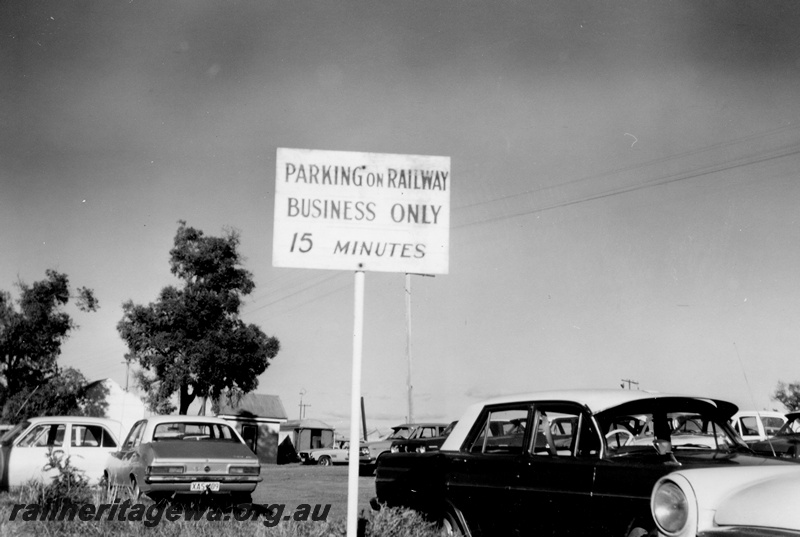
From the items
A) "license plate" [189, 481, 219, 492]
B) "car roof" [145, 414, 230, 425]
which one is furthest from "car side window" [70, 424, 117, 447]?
"license plate" [189, 481, 219, 492]

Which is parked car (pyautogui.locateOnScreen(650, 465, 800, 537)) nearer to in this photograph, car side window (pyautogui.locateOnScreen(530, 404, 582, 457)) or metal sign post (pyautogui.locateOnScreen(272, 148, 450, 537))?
car side window (pyautogui.locateOnScreen(530, 404, 582, 457))

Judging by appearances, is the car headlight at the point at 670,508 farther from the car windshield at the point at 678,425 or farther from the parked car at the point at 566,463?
the car windshield at the point at 678,425

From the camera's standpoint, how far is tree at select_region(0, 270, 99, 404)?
123ft

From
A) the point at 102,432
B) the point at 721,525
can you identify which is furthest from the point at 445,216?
the point at 102,432

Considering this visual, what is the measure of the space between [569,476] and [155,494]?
674cm

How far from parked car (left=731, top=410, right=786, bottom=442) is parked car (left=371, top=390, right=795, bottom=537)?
13.6 metres

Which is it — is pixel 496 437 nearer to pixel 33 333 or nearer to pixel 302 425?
pixel 33 333

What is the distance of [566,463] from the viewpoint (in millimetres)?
5426

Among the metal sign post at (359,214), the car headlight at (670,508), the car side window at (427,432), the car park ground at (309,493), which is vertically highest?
the metal sign post at (359,214)

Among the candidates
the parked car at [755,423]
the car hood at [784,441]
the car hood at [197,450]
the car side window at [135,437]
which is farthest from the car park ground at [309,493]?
the parked car at [755,423]

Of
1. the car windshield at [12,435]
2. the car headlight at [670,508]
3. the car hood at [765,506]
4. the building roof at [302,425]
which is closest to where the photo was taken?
the car hood at [765,506]

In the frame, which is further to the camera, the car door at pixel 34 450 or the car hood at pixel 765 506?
the car door at pixel 34 450

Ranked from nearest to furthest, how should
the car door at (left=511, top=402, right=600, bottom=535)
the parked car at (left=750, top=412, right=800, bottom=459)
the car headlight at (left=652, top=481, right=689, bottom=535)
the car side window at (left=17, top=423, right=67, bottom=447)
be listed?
the car headlight at (left=652, top=481, right=689, bottom=535) → the car door at (left=511, top=402, right=600, bottom=535) → the parked car at (left=750, top=412, right=800, bottom=459) → the car side window at (left=17, top=423, right=67, bottom=447)

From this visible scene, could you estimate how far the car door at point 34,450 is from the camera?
12.6 metres
